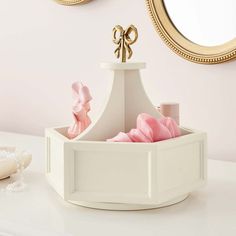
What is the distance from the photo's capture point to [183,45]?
1.22 meters

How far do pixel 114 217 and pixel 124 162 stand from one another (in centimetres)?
9

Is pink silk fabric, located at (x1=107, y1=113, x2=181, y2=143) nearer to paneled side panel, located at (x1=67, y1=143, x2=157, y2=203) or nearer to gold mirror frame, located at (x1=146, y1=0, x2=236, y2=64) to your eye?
paneled side panel, located at (x1=67, y1=143, x2=157, y2=203)

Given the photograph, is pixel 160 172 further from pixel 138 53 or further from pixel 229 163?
pixel 138 53

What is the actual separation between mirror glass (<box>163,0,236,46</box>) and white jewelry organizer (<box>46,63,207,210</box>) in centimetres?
33

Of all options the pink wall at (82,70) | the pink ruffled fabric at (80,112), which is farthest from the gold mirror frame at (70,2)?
the pink ruffled fabric at (80,112)

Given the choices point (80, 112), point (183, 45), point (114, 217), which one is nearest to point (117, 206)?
point (114, 217)

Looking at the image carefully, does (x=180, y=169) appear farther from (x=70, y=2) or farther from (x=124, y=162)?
(x=70, y=2)

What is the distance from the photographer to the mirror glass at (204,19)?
117 cm

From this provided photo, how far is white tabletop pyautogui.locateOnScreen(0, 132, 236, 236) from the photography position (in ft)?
2.54

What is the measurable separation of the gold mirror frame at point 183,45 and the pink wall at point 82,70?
4 cm

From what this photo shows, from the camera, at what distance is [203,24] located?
1.20 metres

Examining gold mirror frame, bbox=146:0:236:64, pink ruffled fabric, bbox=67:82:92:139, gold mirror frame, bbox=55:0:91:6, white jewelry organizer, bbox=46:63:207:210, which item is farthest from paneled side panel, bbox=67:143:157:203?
gold mirror frame, bbox=55:0:91:6

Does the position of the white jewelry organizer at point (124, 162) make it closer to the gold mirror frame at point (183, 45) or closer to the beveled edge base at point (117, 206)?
the beveled edge base at point (117, 206)

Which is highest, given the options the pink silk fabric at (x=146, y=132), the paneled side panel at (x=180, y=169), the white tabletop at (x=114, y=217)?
the pink silk fabric at (x=146, y=132)
